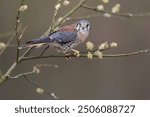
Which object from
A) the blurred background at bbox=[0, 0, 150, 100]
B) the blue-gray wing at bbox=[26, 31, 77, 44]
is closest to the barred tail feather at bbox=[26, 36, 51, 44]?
the blue-gray wing at bbox=[26, 31, 77, 44]

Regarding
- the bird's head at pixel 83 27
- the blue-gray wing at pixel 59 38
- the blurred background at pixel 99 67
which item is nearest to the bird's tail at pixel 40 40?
the blue-gray wing at pixel 59 38

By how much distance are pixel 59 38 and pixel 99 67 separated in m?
3.03

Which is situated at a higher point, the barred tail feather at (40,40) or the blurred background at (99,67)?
the barred tail feather at (40,40)

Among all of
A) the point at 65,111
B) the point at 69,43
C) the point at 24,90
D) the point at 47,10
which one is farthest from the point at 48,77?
the point at 69,43

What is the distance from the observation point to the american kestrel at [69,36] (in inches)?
85.0

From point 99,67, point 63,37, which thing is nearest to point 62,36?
point 63,37

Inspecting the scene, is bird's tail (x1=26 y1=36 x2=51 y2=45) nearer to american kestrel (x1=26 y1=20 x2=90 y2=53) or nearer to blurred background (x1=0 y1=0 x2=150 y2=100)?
american kestrel (x1=26 y1=20 x2=90 y2=53)

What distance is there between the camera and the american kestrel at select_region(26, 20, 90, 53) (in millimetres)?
2158

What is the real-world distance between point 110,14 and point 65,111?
722mm

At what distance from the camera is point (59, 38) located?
7.20 ft

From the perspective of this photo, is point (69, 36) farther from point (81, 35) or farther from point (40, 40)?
point (40, 40)

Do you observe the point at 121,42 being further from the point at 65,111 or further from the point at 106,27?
the point at 65,111

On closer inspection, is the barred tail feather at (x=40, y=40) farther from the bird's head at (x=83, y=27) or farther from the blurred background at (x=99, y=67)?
the blurred background at (x=99, y=67)

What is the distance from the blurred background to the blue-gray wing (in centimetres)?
251
